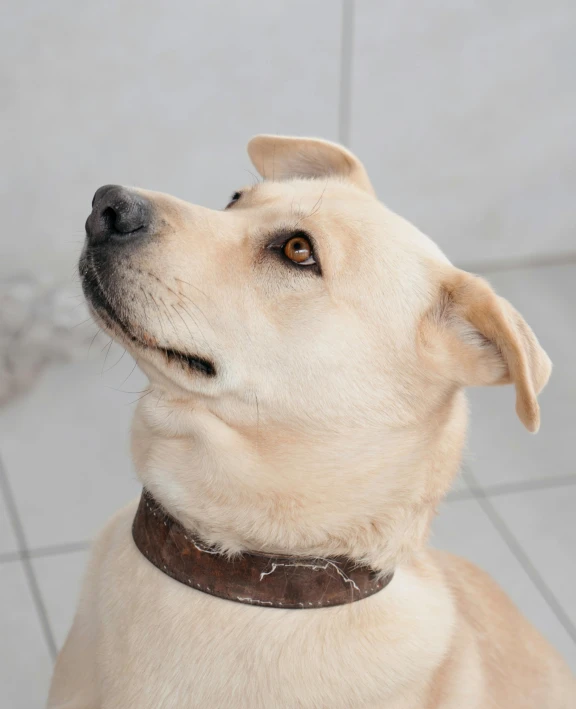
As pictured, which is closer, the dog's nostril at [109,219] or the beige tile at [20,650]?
the dog's nostril at [109,219]

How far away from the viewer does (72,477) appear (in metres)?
2.51

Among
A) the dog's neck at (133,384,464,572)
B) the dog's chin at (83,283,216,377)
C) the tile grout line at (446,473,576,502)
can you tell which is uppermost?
the dog's chin at (83,283,216,377)

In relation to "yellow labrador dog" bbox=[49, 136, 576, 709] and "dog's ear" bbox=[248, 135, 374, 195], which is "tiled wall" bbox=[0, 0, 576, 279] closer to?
"dog's ear" bbox=[248, 135, 374, 195]

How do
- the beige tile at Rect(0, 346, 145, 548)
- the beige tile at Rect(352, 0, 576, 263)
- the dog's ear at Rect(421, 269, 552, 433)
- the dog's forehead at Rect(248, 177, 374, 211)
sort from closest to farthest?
the dog's ear at Rect(421, 269, 552, 433)
the dog's forehead at Rect(248, 177, 374, 211)
the beige tile at Rect(0, 346, 145, 548)
the beige tile at Rect(352, 0, 576, 263)

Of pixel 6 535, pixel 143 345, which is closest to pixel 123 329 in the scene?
pixel 143 345

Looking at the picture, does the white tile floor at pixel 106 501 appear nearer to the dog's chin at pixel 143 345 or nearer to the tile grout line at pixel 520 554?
the tile grout line at pixel 520 554

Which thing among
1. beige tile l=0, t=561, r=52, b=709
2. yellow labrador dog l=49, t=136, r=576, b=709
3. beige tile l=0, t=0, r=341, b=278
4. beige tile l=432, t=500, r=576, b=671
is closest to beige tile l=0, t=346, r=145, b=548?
beige tile l=0, t=561, r=52, b=709

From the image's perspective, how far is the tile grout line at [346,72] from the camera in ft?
9.31

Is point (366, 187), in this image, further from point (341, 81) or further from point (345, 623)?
point (341, 81)

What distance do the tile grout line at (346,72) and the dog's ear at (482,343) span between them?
1.77 m

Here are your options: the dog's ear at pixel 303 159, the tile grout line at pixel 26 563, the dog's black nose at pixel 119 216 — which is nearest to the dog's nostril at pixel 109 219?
the dog's black nose at pixel 119 216

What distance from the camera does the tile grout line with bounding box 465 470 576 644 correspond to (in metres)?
2.34

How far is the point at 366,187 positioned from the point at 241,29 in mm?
1420

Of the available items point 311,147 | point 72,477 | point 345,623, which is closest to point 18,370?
point 72,477
